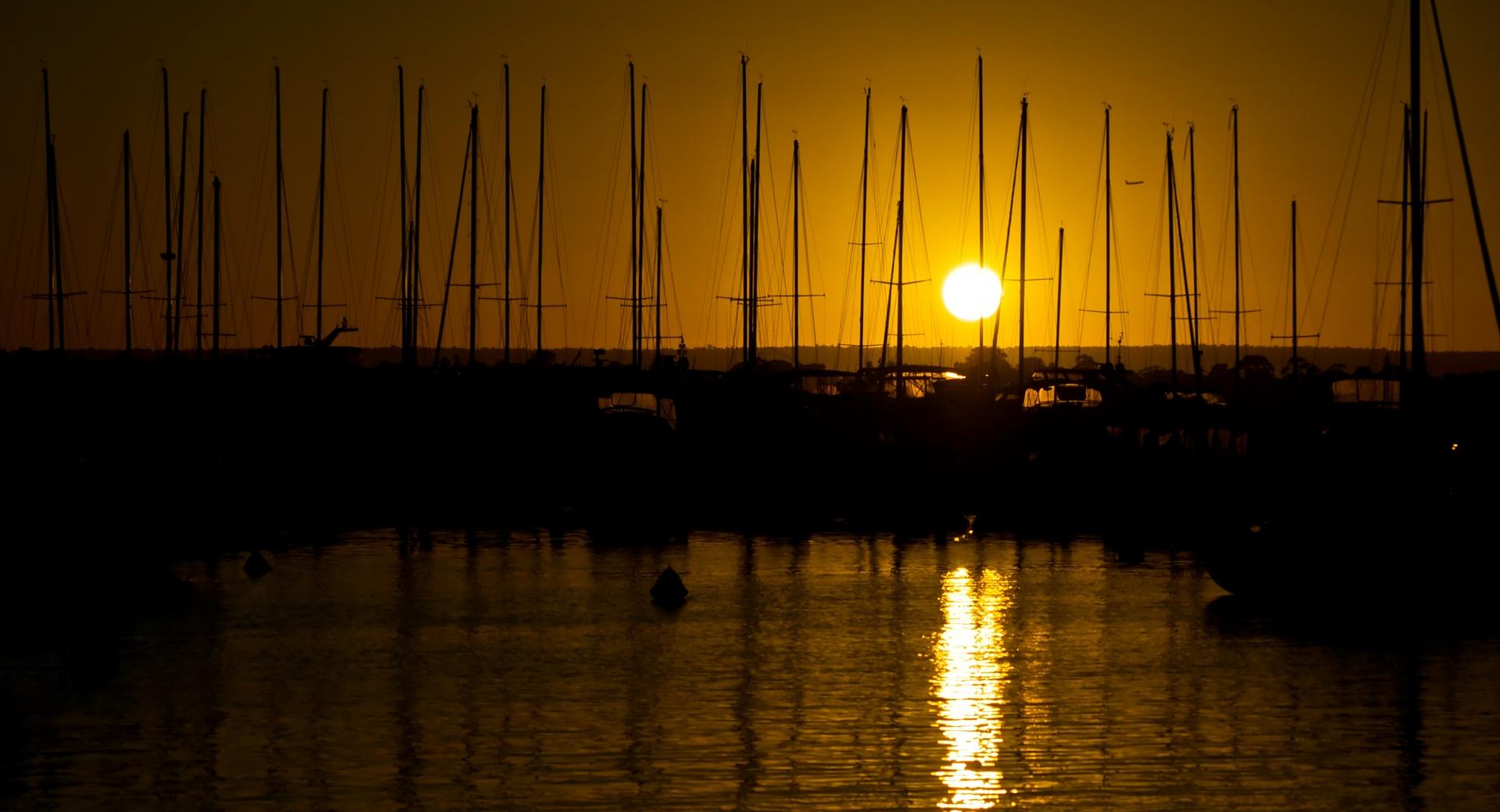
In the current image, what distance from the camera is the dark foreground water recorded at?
1809cm

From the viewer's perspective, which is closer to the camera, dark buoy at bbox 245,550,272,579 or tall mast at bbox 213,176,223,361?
dark buoy at bbox 245,550,272,579

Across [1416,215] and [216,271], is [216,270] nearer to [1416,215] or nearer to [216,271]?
[216,271]

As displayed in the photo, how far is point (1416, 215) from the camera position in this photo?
37.1m

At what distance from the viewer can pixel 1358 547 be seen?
30.0m

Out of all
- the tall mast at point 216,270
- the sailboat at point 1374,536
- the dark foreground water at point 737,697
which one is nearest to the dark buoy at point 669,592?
the dark foreground water at point 737,697

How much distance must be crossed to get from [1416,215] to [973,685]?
18.4 m

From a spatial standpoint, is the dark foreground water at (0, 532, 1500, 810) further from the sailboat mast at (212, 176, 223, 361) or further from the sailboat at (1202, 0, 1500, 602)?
the sailboat mast at (212, 176, 223, 361)

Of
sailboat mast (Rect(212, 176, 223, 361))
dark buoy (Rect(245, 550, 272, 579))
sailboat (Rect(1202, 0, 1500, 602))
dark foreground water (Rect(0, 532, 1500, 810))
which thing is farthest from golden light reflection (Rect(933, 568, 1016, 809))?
sailboat mast (Rect(212, 176, 223, 361))

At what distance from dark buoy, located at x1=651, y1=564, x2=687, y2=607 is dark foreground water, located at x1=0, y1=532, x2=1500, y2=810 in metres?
0.52

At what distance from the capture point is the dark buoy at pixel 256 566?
34781mm

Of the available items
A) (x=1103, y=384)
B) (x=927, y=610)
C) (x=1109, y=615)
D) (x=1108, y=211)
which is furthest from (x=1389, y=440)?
(x=1108, y=211)

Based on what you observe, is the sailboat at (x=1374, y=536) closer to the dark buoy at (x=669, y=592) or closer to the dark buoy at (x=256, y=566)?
the dark buoy at (x=669, y=592)

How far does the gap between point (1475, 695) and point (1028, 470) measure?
23.4 metres

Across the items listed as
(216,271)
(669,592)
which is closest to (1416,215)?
(669,592)
